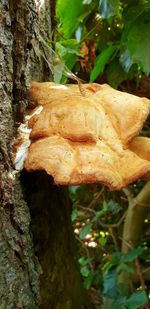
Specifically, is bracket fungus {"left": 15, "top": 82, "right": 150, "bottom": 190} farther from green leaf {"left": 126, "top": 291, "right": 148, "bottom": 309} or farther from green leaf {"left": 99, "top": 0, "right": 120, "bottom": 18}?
green leaf {"left": 126, "top": 291, "right": 148, "bottom": 309}

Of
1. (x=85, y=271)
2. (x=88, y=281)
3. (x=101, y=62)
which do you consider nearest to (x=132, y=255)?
(x=88, y=281)

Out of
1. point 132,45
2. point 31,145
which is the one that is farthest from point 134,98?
point 132,45

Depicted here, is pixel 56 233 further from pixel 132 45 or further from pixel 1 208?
pixel 132 45

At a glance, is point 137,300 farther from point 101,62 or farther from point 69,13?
point 69,13

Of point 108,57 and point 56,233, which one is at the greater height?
point 108,57

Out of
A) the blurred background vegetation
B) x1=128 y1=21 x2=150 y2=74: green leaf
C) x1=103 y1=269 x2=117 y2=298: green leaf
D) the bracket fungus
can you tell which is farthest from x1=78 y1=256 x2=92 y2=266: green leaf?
the bracket fungus
